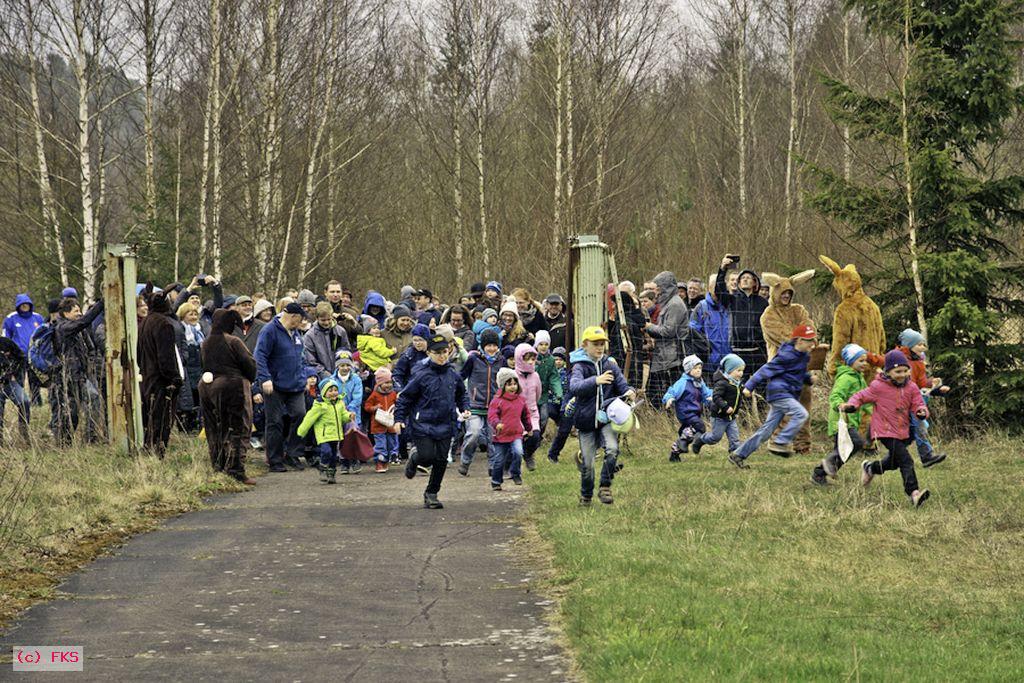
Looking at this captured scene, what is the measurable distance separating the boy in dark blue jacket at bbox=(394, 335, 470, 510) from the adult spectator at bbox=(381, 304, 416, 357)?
4.78m

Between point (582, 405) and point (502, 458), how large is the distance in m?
2.02

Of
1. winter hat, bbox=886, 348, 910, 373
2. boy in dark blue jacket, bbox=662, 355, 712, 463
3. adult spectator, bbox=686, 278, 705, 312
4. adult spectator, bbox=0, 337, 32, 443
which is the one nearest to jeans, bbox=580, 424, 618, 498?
winter hat, bbox=886, 348, 910, 373

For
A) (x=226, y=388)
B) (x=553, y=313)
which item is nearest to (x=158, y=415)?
(x=226, y=388)

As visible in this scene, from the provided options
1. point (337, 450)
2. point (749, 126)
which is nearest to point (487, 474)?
point (337, 450)

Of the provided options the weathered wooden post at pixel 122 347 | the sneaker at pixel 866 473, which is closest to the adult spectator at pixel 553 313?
the weathered wooden post at pixel 122 347

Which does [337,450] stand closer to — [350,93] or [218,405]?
[218,405]

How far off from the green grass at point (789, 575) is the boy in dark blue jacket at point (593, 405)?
0.89 ft

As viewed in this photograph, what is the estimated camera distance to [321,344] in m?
17.2

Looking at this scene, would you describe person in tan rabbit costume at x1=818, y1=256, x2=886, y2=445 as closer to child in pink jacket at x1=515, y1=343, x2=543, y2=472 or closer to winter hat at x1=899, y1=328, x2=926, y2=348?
winter hat at x1=899, y1=328, x2=926, y2=348

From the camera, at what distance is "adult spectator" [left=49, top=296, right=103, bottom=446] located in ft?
55.4

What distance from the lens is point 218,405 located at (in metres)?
15.0

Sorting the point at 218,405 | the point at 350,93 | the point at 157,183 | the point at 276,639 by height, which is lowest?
the point at 276,639

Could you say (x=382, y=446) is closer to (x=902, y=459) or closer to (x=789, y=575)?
(x=902, y=459)

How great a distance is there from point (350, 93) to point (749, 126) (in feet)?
52.9
